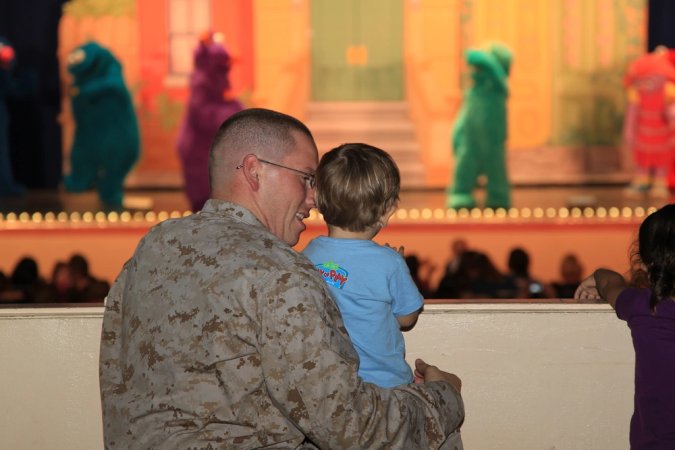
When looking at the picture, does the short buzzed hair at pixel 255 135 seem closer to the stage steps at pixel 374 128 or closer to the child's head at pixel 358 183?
the child's head at pixel 358 183

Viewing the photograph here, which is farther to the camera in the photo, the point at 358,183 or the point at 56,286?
the point at 56,286

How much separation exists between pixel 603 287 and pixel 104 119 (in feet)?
19.3

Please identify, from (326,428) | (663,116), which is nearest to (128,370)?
(326,428)

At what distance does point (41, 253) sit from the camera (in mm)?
6516

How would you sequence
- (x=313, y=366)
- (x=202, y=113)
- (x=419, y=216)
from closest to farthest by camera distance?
(x=313, y=366) → (x=419, y=216) → (x=202, y=113)

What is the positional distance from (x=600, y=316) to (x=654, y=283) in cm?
22

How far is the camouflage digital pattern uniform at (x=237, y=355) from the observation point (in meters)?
1.37

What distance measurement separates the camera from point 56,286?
4465 millimetres

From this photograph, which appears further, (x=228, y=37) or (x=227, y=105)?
(x=228, y=37)

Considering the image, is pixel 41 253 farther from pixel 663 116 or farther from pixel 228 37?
pixel 663 116

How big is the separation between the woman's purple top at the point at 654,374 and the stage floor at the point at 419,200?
514 centimetres

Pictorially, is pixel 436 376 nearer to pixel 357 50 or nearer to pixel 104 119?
pixel 104 119

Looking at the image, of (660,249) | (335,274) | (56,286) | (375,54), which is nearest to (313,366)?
(335,274)

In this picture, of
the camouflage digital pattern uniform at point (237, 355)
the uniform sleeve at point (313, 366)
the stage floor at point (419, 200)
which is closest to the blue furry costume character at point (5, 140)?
the stage floor at point (419, 200)
